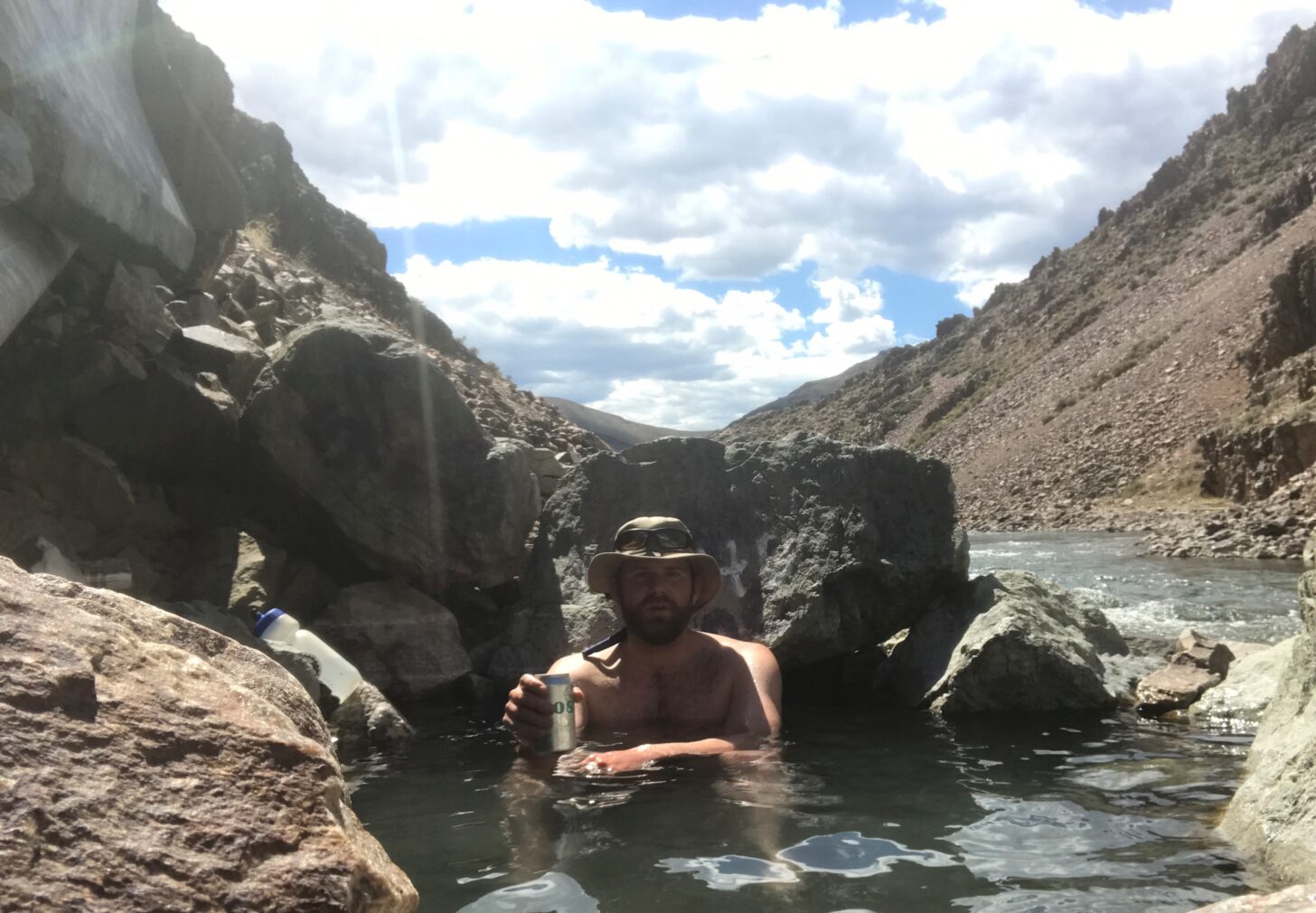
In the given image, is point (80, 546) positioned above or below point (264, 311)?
below

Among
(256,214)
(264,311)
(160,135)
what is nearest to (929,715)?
(160,135)

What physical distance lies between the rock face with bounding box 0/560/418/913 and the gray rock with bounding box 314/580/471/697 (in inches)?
209

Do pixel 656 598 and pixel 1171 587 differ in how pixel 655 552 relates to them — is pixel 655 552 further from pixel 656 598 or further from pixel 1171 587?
pixel 1171 587

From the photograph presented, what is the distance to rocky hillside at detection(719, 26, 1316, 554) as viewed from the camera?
26.2 meters

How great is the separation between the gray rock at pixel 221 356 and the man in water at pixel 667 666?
478 cm

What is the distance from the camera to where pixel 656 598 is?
5.49 m

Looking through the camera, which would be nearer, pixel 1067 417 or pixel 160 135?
pixel 160 135

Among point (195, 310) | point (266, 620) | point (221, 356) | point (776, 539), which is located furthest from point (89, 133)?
point (776, 539)

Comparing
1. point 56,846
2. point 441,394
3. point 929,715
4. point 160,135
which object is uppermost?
point 160,135

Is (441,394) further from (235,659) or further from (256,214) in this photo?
(256,214)

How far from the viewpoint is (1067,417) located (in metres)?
44.1

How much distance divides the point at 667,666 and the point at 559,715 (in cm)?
162

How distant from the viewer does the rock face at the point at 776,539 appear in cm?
764

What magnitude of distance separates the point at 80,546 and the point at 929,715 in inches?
229
